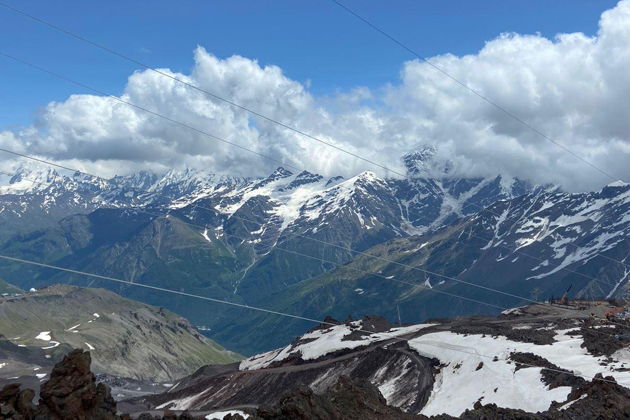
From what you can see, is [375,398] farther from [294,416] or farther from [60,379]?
[60,379]

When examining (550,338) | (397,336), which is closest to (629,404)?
(550,338)

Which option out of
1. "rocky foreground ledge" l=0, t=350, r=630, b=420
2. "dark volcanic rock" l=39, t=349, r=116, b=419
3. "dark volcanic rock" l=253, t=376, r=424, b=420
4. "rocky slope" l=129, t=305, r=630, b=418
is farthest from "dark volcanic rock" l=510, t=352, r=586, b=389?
"dark volcanic rock" l=39, t=349, r=116, b=419

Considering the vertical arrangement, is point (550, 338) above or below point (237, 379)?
above

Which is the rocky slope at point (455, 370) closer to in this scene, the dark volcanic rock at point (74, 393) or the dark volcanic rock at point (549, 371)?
the dark volcanic rock at point (549, 371)

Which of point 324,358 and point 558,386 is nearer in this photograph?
point 558,386

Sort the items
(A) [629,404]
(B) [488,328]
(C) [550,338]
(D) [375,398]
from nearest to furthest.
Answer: (A) [629,404] → (D) [375,398] → (C) [550,338] → (B) [488,328]

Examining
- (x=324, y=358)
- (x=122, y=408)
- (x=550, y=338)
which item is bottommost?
(x=122, y=408)

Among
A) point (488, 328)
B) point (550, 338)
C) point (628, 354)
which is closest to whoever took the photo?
point (628, 354)

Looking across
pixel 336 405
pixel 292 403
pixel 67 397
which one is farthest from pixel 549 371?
pixel 67 397
